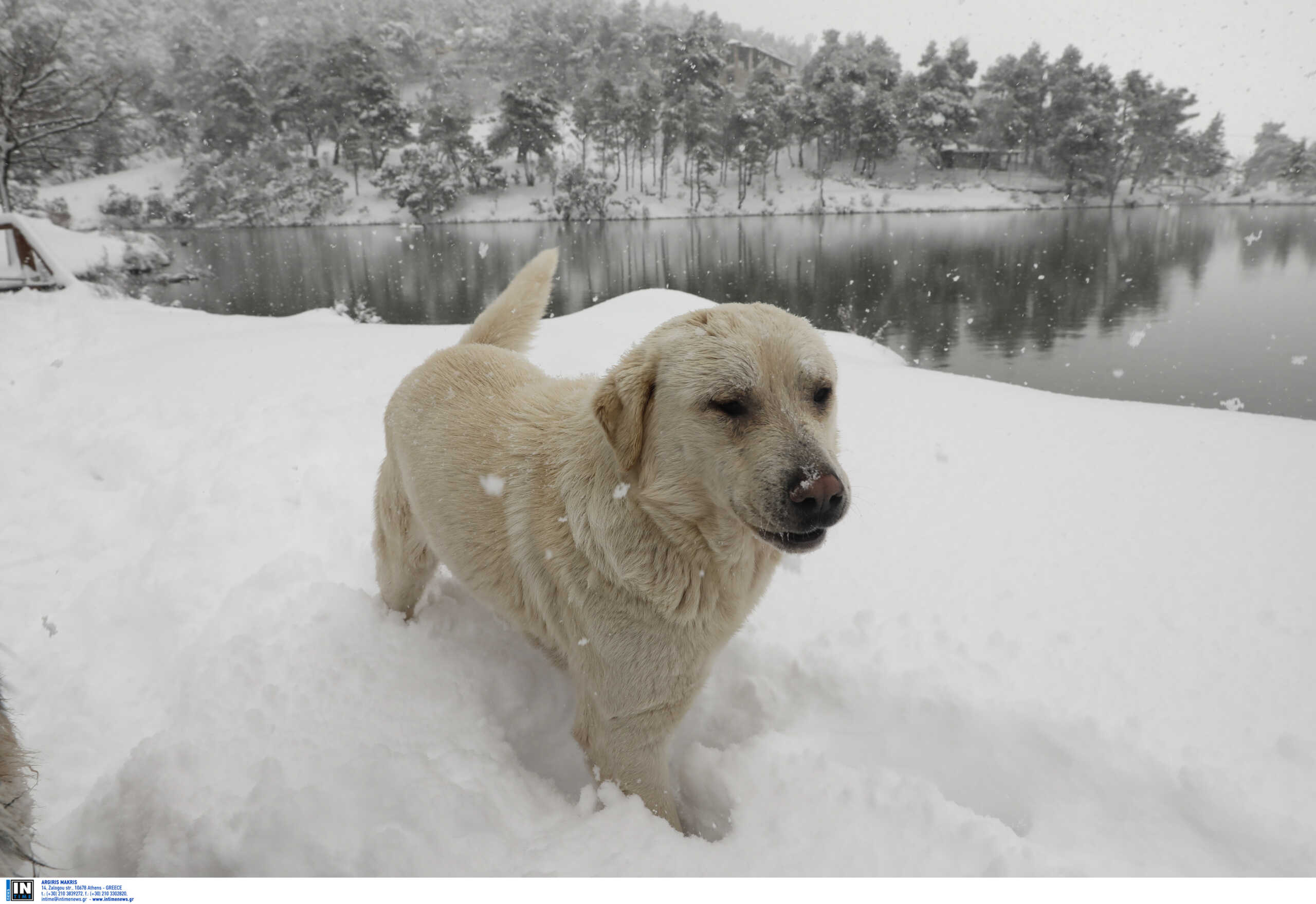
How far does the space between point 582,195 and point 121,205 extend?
27072mm

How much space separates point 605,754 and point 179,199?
42661 millimetres

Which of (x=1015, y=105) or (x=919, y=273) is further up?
(x=1015, y=105)

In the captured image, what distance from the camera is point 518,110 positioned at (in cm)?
1973

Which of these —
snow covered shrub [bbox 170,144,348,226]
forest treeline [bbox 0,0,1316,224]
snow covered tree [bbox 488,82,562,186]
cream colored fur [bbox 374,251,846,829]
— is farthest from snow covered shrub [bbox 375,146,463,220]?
cream colored fur [bbox 374,251,846,829]

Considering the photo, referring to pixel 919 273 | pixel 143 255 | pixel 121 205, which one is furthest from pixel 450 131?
pixel 919 273

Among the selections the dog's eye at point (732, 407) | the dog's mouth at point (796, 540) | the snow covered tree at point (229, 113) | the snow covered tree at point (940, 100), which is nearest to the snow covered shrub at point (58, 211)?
the snow covered tree at point (229, 113)

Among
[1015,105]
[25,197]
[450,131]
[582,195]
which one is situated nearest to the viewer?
[582,195]

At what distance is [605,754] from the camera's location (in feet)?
6.30

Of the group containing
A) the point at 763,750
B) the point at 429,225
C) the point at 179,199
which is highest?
the point at 179,199

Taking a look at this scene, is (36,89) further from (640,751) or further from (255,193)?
(640,751)

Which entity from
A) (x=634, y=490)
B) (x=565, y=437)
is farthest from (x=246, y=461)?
(x=634, y=490)

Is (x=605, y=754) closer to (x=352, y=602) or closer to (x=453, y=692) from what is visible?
(x=453, y=692)

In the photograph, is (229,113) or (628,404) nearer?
(628,404)

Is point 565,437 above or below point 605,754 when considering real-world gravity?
above
